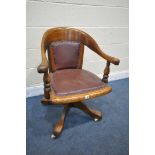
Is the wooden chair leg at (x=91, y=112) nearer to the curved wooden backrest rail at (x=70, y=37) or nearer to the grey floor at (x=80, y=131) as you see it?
the grey floor at (x=80, y=131)

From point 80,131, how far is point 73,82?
473 mm

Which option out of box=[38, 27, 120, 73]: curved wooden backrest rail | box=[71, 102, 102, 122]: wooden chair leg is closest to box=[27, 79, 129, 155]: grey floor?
box=[71, 102, 102, 122]: wooden chair leg

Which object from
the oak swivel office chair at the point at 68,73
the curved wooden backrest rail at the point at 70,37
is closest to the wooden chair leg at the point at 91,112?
the oak swivel office chair at the point at 68,73

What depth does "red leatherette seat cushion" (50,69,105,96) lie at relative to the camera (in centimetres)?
129

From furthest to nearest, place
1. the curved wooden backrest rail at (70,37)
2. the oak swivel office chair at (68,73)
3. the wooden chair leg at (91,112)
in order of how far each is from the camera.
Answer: the wooden chair leg at (91,112)
the curved wooden backrest rail at (70,37)
the oak swivel office chair at (68,73)

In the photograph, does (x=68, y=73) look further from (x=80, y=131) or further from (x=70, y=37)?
(x=80, y=131)

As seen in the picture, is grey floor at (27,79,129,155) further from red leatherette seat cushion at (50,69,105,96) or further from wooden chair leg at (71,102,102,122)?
red leatherette seat cushion at (50,69,105,96)

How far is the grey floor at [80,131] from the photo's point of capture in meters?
1.36

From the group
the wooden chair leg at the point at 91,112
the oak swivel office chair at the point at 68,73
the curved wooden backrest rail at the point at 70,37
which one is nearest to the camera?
the oak swivel office chair at the point at 68,73

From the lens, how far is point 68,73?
1.56 metres

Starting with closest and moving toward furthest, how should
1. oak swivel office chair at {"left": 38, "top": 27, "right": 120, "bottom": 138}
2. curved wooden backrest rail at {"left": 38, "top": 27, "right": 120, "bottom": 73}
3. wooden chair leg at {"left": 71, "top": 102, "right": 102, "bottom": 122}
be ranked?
oak swivel office chair at {"left": 38, "top": 27, "right": 120, "bottom": 138}
curved wooden backrest rail at {"left": 38, "top": 27, "right": 120, "bottom": 73}
wooden chair leg at {"left": 71, "top": 102, "right": 102, "bottom": 122}
